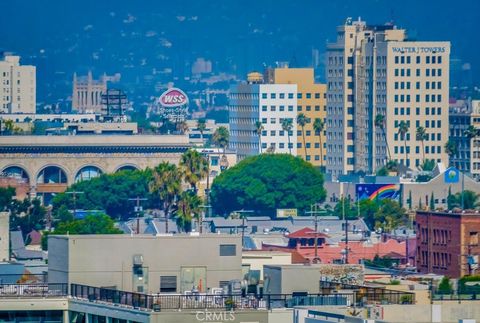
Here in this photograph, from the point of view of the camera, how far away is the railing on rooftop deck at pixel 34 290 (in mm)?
51969

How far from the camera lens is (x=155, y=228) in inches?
6393

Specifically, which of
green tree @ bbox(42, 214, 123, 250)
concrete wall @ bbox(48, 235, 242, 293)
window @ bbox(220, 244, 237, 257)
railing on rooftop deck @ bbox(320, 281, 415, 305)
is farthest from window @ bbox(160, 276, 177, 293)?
green tree @ bbox(42, 214, 123, 250)

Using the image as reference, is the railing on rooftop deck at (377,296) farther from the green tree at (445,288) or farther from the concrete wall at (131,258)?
the green tree at (445,288)

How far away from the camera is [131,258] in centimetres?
5459

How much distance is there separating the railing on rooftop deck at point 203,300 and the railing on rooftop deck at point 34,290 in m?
0.79

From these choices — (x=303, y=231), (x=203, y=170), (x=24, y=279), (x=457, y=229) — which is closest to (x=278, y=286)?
(x=24, y=279)

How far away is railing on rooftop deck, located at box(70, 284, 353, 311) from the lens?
48062mm

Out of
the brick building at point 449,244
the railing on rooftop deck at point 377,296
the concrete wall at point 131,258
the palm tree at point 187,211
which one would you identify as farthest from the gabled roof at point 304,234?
the railing on rooftop deck at point 377,296

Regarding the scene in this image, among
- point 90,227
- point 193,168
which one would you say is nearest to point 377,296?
point 90,227

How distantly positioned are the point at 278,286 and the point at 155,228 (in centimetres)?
10948

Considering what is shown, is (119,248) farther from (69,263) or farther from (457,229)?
(457,229)

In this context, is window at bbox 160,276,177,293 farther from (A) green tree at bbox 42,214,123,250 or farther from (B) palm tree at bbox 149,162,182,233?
(B) palm tree at bbox 149,162,182,233

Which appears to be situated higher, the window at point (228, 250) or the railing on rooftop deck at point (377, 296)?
the window at point (228, 250)

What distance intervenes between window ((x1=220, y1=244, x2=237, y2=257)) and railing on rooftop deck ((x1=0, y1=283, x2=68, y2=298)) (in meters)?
4.22
